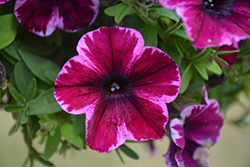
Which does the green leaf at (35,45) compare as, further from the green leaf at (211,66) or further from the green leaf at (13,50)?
the green leaf at (211,66)

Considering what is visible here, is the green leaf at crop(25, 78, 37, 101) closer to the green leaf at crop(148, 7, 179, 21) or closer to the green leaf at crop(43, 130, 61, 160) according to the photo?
the green leaf at crop(43, 130, 61, 160)

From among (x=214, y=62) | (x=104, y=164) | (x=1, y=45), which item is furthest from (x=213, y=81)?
(x=104, y=164)

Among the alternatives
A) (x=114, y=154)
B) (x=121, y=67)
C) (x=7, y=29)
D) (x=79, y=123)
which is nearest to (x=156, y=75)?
(x=121, y=67)

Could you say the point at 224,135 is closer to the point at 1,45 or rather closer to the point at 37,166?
the point at 37,166

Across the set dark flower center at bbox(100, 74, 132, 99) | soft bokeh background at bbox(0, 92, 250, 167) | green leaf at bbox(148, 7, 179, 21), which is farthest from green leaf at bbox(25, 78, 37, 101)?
soft bokeh background at bbox(0, 92, 250, 167)

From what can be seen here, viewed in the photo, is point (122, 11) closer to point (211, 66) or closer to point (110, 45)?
point (110, 45)

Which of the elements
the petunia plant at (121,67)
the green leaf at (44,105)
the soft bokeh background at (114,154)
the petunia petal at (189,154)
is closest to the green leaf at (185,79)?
the petunia plant at (121,67)
